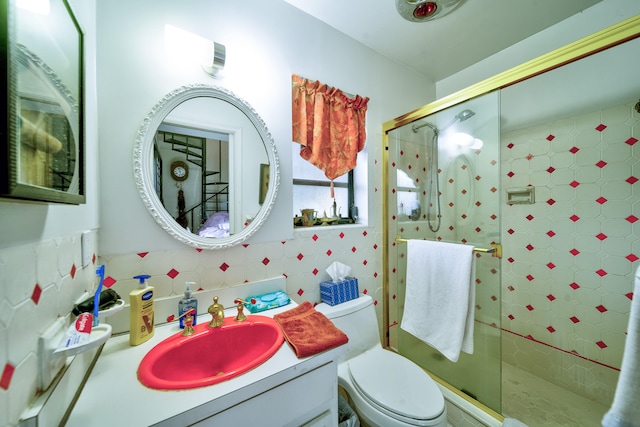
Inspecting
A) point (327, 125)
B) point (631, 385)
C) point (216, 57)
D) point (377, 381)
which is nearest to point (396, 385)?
point (377, 381)

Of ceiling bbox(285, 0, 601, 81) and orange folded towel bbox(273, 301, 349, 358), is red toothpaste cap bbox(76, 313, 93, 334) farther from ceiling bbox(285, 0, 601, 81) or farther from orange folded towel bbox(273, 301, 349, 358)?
ceiling bbox(285, 0, 601, 81)

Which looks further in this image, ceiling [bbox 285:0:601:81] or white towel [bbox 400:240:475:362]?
ceiling [bbox 285:0:601:81]

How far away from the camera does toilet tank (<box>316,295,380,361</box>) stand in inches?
48.8

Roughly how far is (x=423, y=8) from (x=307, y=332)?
5.98 ft

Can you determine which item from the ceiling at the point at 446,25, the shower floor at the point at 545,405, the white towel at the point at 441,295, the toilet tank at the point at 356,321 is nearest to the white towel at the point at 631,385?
the white towel at the point at 441,295

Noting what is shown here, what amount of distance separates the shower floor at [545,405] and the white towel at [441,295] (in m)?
0.63

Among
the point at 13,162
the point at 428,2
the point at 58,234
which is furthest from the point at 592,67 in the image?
the point at 58,234

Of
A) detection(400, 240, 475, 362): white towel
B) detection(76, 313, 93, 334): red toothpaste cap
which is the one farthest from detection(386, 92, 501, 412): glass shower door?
detection(76, 313, 93, 334): red toothpaste cap

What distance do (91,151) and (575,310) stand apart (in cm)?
270

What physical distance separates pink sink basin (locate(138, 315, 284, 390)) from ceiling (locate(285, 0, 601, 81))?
1.73 m

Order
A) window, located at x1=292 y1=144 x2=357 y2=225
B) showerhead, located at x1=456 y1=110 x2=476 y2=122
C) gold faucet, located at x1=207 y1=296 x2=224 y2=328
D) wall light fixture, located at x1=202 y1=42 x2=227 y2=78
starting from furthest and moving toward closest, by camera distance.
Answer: window, located at x1=292 y1=144 x2=357 y2=225 → showerhead, located at x1=456 y1=110 x2=476 y2=122 → wall light fixture, located at x1=202 y1=42 x2=227 y2=78 → gold faucet, located at x1=207 y1=296 x2=224 y2=328

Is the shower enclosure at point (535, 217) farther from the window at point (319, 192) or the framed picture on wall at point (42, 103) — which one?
the framed picture on wall at point (42, 103)

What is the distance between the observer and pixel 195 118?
1023mm

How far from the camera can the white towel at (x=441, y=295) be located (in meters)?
1.19
